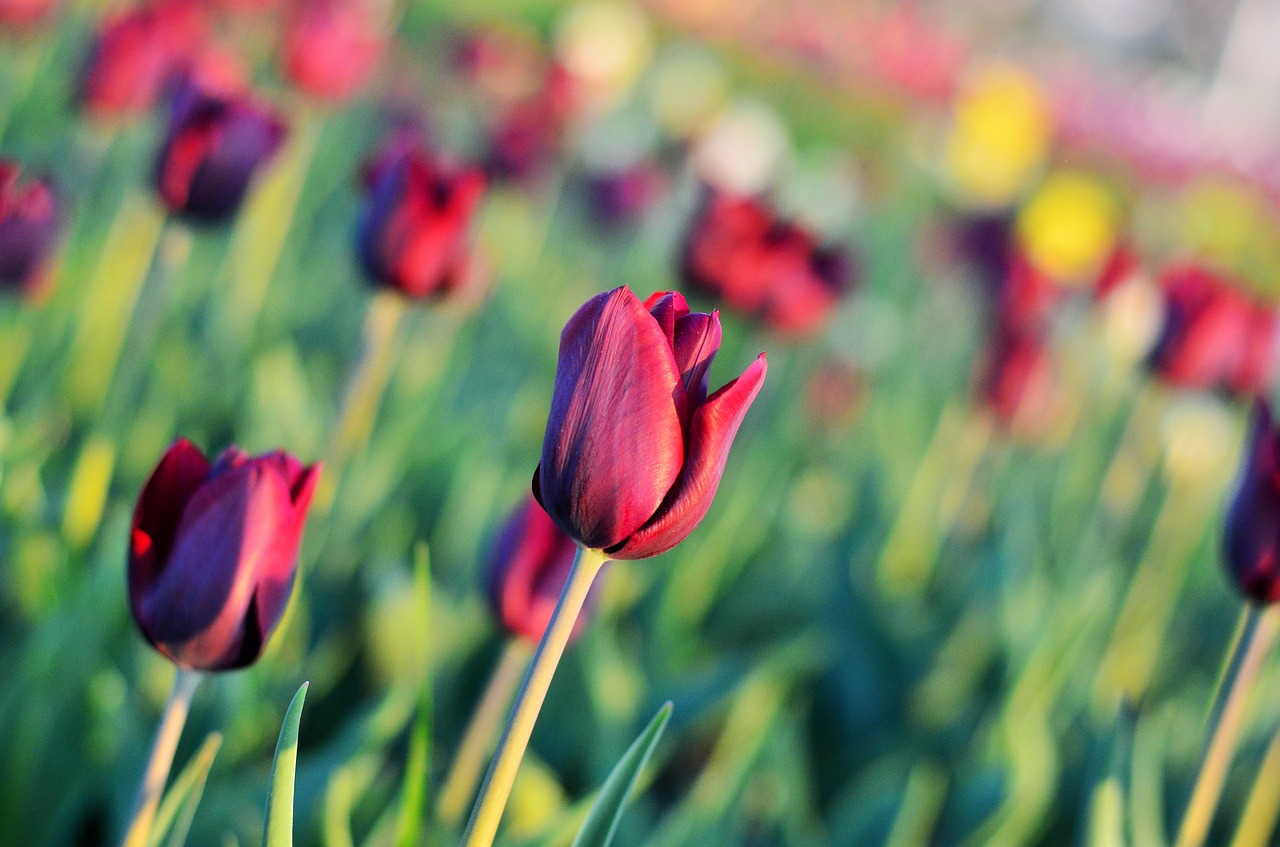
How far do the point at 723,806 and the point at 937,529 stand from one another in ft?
4.02

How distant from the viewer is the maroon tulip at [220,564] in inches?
23.9

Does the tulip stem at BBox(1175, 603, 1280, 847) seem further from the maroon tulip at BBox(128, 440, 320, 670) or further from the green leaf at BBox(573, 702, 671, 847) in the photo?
the maroon tulip at BBox(128, 440, 320, 670)

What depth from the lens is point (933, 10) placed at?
18094 mm

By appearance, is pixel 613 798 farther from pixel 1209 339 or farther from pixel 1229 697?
pixel 1209 339

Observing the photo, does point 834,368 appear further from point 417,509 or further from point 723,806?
point 723,806

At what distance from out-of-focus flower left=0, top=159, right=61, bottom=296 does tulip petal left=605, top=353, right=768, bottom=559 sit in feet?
2.79

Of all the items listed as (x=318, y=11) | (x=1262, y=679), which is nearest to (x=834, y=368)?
(x=1262, y=679)

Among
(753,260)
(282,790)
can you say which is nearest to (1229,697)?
(282,790)

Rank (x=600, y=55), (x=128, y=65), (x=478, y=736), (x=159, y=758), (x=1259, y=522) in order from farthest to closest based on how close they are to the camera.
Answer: (x=600, y=55) → (x=128, y=65) → (x=478, y=736) → (x=1259, y=522) → (x=159, y=758)

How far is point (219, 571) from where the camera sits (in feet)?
1.98

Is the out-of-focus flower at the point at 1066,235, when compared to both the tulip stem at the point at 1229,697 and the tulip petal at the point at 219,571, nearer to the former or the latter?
the tulip stem at the point at 1229,697

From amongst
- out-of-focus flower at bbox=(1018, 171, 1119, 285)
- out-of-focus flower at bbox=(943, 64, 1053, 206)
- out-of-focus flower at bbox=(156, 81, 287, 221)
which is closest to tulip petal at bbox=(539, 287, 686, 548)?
out-of-focus flower at bbox=(156, 81, 287, 221)

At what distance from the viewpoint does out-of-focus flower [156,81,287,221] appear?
1157 mm

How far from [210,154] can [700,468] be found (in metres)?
0.85
